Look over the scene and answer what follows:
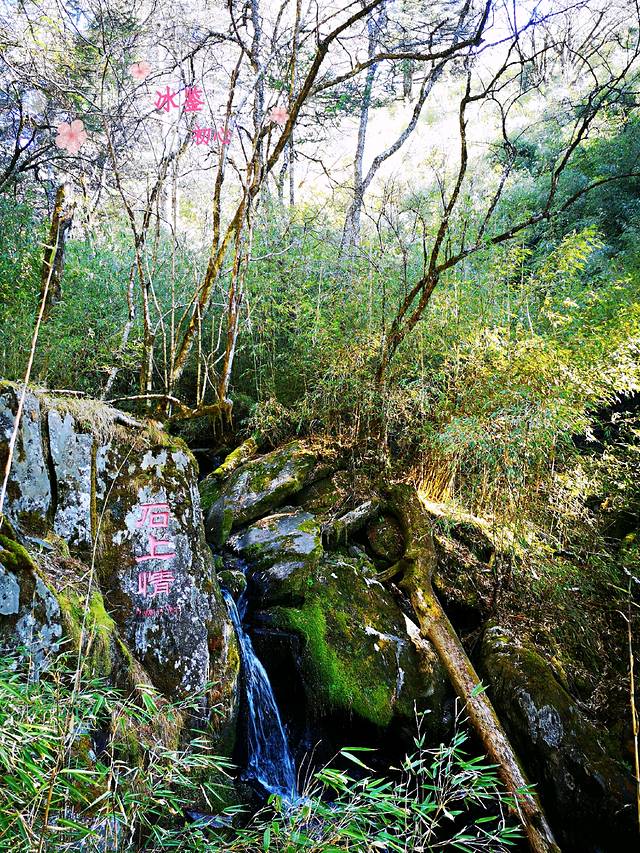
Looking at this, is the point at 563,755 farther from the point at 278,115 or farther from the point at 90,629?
the point at 278,115

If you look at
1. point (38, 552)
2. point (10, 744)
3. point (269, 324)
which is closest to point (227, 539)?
point (38, 552)

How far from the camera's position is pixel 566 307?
13.8 ft

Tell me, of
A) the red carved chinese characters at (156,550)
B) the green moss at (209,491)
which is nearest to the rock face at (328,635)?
the green moss at (209,491)

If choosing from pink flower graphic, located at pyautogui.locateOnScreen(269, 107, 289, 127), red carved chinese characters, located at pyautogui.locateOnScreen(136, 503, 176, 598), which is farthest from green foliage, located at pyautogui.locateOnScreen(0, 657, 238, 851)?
pink flower graphic, located at pyautogui.locateOnScreen(269, 107, 289, 127)

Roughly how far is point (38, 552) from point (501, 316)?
3866 mm

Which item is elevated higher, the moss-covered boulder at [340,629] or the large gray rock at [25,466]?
the large gray rock at [25,466]

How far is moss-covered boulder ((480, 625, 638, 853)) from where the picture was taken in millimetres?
2529

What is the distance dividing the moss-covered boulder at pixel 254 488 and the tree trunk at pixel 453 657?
100 cm

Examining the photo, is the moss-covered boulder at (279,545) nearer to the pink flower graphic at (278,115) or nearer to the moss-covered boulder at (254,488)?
the moss-covered boulder at (254,488)

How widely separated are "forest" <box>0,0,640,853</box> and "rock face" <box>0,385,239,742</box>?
15 mm

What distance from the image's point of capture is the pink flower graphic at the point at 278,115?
2.33 metres

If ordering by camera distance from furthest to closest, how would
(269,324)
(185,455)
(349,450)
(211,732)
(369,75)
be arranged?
(369,75)
(269,324)
(349,450)
(185,455)
(211,732)

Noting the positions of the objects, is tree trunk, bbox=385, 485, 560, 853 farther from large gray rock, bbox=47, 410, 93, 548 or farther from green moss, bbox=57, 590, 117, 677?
large gray rock, bbox=47, 410, 93, 548

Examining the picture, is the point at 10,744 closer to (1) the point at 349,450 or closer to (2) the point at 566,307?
(1) the point at 349,450
